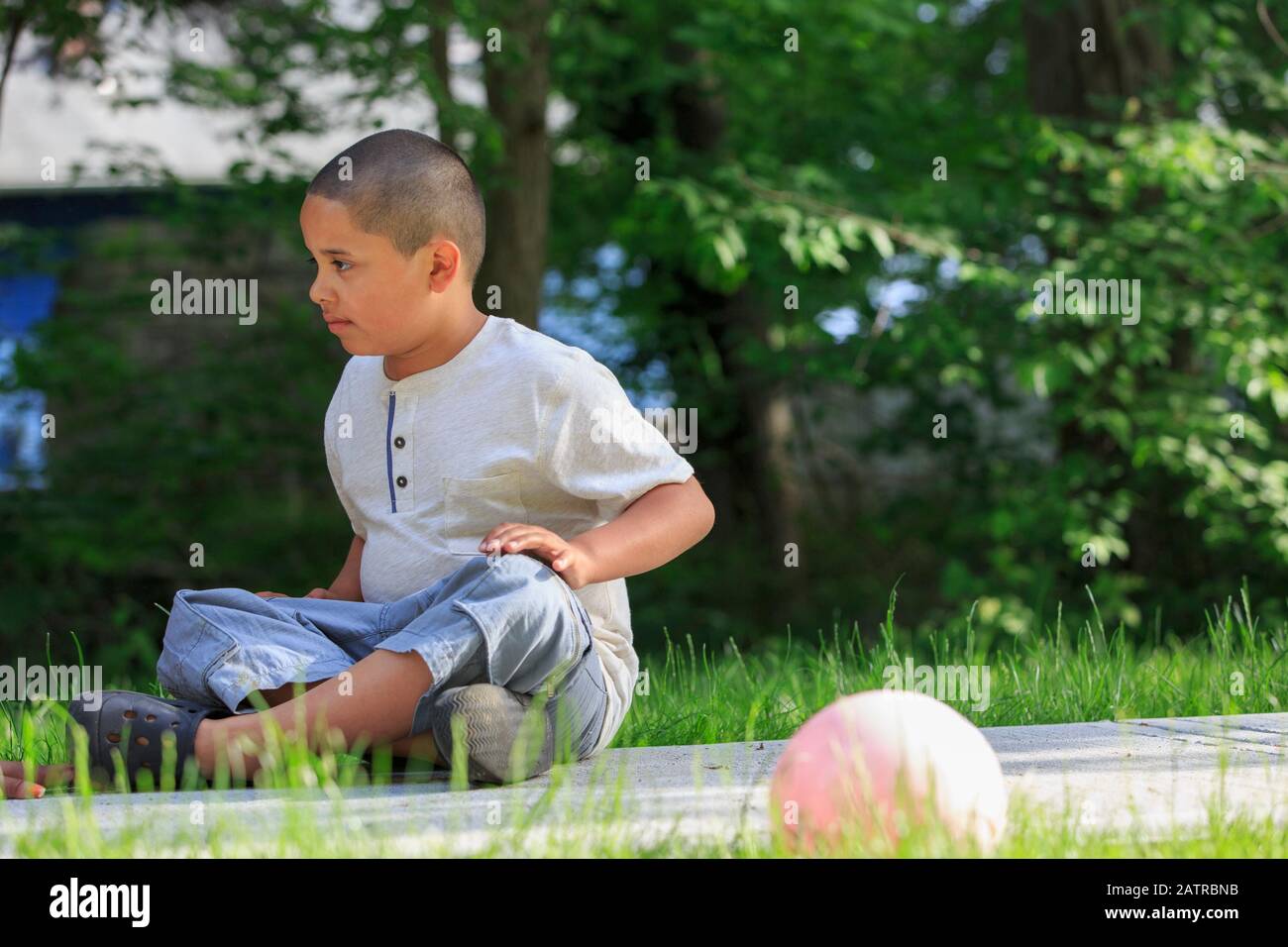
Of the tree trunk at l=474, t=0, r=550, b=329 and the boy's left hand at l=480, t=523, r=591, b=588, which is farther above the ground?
the tree trunk at l=474, t=0, r=550, b=329

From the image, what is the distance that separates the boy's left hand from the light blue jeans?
2cm

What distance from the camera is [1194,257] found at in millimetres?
7043

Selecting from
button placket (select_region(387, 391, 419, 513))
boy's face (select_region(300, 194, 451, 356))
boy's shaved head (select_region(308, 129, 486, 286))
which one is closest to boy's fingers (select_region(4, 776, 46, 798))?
button placket (select_region(387, 391, 419, 513))

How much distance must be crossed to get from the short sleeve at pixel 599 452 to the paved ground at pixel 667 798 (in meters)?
0.57

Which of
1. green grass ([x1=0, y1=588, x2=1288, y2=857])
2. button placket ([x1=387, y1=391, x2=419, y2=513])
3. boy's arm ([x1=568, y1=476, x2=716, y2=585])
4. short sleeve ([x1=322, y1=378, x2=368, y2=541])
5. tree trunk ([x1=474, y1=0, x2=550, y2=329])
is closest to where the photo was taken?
green grass ([x1=0, y1=588, x2=1288, y2=857])

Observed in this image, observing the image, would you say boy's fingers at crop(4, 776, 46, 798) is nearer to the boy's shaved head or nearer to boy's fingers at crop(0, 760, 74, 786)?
boy's fingers at crop(0, 760, 74, 786)

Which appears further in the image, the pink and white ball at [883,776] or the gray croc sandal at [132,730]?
the gray croc sandal at [132,730]

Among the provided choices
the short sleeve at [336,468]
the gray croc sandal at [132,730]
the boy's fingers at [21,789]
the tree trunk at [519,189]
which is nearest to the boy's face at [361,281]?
the short sleeve at [336,468]

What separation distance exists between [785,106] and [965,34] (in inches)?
57.7

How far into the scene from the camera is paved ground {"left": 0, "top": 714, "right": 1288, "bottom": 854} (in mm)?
2289

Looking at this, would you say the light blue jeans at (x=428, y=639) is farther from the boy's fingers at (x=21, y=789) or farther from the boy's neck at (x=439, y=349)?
the boy's neck at (x=439, y=349)

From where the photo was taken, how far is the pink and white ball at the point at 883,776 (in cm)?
222

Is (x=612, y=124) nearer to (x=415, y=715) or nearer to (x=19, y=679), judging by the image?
(x=19, y=679)

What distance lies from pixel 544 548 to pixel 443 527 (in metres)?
0.37
